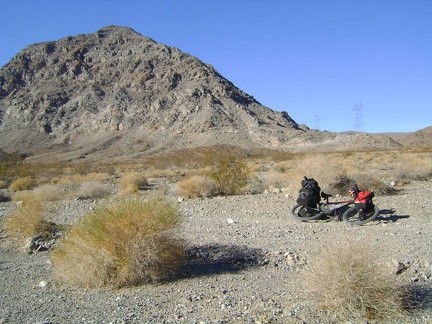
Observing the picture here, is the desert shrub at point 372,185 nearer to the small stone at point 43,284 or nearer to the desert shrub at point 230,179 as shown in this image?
the desert shrub at point 230,179

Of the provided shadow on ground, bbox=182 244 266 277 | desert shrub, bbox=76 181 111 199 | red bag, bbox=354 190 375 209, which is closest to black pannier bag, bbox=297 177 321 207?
red bag, bbox=354 190 375 209

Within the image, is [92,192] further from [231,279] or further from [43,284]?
[231,279]

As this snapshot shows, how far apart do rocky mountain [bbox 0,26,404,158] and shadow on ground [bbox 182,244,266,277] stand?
224 feet

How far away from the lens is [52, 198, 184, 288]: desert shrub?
21.2 feet

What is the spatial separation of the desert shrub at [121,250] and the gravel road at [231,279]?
0.73ft

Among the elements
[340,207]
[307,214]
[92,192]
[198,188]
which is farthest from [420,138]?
[307,214]

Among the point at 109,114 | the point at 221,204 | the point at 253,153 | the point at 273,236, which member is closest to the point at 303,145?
the point at 253,153

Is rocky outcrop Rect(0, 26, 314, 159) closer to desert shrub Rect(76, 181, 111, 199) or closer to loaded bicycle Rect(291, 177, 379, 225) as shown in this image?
desert shrub Rect(76, 181, 111, 199)

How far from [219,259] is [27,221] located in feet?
18.1

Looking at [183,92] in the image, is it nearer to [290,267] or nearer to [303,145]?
[303,145]

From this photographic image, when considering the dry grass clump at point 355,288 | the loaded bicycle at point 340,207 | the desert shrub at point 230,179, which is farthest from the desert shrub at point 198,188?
the dry grass clump at point 355,288

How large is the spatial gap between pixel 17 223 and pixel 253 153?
60593mm

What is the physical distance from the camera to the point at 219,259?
7840mm

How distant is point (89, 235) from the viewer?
6707 millimetres
